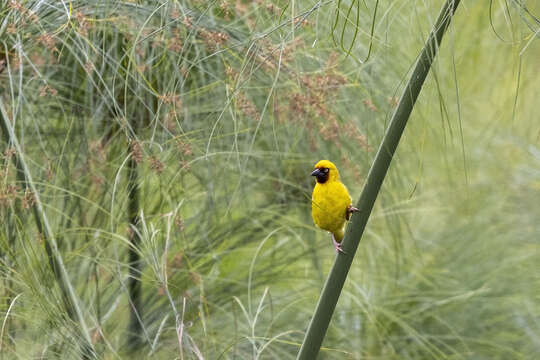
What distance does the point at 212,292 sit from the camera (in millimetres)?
1353

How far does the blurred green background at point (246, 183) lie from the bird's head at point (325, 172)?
0.08m

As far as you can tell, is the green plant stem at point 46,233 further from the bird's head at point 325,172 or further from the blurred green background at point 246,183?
the bird's head at point 325,172

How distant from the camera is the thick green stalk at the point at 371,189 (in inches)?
23.0

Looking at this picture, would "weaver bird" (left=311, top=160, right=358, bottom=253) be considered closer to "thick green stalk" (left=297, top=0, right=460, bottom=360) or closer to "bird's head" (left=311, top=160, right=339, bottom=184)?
"bird's head" (left=311, top=160, right=339, bottom=184)

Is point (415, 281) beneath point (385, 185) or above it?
beneath

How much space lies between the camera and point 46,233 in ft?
2.99

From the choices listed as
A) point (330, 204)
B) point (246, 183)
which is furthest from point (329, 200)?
point (246, 183)

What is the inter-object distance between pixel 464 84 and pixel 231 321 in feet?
2.97

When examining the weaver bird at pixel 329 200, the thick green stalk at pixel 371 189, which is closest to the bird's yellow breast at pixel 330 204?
the weaver bird at pixel 329 200

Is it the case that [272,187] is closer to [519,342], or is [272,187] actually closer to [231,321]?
[231,321]

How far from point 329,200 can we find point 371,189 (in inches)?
7.1

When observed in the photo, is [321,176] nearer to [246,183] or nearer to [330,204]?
[330,204]

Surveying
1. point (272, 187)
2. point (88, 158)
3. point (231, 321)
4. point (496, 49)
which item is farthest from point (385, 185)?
point (496, 49)

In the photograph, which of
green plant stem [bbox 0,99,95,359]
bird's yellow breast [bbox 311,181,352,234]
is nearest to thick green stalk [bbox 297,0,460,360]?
bird's yellow breast [bbox 311,181,352,234]
